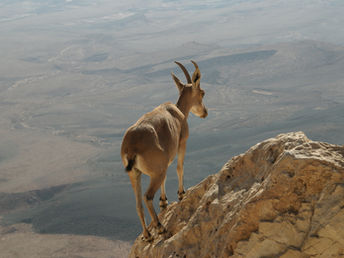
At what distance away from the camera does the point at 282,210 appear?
5.14 meters

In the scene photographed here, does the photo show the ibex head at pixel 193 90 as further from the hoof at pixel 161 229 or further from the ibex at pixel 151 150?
the hoof at pixel 161 229

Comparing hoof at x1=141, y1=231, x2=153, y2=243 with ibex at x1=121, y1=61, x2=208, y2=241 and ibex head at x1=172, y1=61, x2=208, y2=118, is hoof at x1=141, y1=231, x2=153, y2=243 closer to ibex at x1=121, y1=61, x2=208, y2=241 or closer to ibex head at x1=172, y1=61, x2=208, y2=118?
ibex at x1=121, y1=61, x2=208, y2=241

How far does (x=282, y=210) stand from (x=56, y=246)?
133ft

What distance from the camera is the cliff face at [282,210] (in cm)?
478

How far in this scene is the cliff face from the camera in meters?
4.78

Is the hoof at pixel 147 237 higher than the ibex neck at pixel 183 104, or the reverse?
the ibex neck at pixel 183 104

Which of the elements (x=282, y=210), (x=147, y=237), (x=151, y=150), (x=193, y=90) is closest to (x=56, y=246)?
(x=193, y=90)

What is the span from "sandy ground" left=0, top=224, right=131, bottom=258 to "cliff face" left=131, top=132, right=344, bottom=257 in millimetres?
35263

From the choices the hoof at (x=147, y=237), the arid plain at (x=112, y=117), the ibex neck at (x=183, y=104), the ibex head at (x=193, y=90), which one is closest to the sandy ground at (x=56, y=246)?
the arid plain at (x=112, y=117)

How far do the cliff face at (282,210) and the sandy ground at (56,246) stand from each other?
116 feet

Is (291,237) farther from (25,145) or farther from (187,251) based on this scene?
(25,145)

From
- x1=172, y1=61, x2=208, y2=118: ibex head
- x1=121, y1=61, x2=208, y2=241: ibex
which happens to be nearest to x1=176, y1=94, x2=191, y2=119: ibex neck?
x1=172, y1=61, x2=208, y2=118: ibex head

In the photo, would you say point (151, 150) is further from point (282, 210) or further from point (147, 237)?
point (282, 210)

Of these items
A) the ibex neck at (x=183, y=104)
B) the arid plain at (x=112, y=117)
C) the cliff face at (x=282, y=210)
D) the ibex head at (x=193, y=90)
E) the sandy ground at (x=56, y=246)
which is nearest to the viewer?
the cliff face at (x=282, y=210)
